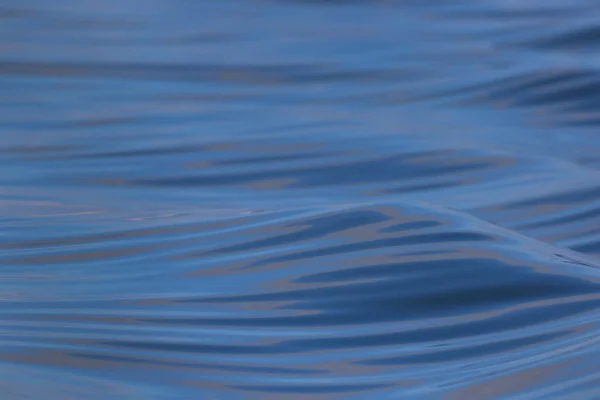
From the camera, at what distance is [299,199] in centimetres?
157

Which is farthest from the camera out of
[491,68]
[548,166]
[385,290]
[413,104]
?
[491,68]

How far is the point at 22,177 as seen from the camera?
1656 millimetres

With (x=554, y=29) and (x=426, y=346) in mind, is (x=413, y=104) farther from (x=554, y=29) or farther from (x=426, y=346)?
(x=426, y=346)

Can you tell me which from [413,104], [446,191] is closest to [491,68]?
[413,104]

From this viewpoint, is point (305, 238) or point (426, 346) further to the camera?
point (305, 238)

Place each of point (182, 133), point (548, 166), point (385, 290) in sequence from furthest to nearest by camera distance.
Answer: point (182, 133), point (548, 166), point (385, 290)

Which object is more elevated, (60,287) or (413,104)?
(413,104)

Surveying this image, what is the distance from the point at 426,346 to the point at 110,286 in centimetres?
37

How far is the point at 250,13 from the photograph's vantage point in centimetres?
272

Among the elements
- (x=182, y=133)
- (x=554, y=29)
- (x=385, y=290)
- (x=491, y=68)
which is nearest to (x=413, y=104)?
(x=491, y=68)

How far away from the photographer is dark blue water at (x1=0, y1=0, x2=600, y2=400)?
3.22 feet

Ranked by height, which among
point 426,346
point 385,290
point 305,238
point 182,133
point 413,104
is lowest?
point 426,346

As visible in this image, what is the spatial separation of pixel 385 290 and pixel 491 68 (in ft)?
4.19

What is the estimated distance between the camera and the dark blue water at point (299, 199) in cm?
98
